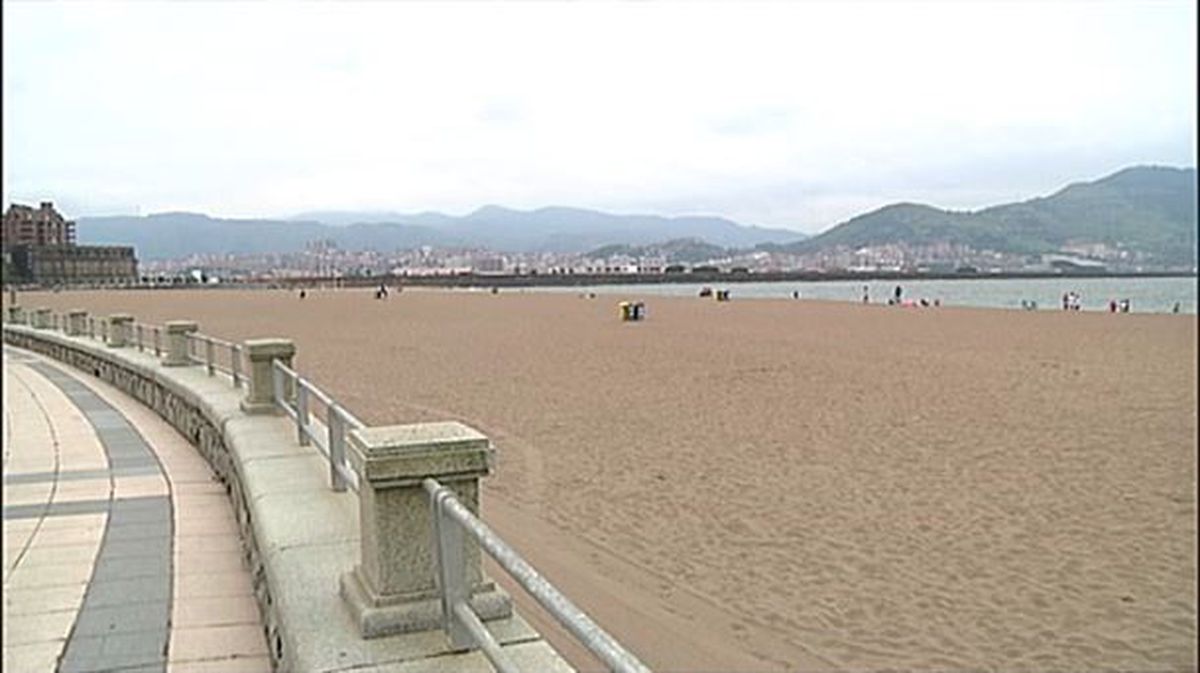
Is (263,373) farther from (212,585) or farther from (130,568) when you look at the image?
(212,585)

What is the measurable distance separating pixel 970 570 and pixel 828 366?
51.3ft

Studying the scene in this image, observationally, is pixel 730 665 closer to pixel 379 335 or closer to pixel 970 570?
pixel 970 570

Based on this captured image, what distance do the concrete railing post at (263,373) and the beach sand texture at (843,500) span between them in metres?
2.28

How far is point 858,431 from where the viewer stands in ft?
47.4

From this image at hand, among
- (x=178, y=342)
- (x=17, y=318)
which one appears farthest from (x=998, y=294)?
(x=178, y=342)

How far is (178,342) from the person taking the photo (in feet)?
41.0

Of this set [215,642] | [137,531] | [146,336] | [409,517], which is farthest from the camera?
[146,336]

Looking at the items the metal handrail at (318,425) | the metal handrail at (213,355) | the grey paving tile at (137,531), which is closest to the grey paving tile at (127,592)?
the grey paving tile at (137,531)

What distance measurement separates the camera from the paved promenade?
15.9ft

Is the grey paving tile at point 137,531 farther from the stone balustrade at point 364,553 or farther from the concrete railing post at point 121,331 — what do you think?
the concrete railing post at point 121,331

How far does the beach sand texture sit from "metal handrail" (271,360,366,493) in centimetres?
173

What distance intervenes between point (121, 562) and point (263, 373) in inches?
105

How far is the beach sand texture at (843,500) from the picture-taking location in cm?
700

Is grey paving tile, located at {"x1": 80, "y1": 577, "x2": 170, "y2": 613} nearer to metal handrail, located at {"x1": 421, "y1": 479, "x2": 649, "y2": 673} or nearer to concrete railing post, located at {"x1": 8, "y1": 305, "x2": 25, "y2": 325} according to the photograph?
metal handrail, located at {"x1": 421, "y1": 479, "x2": 649, "y2": 673}
